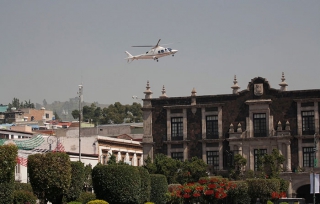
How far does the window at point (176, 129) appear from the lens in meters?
85.7

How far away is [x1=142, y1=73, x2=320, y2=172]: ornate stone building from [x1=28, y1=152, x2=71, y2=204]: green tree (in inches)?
1488

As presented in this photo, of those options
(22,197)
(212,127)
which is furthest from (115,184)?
(212,127)

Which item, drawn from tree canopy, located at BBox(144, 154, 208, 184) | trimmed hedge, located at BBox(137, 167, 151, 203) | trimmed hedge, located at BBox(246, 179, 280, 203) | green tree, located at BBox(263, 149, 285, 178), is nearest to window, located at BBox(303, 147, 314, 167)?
green tree, located at BBox(263, 149, 285, 178)

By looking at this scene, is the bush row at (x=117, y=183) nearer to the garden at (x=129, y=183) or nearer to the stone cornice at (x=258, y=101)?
the garden at (x=129, y=183)

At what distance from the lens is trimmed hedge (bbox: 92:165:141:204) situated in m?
49.3

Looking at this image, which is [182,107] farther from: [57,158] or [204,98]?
[57,158]

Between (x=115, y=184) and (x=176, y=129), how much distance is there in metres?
37.2

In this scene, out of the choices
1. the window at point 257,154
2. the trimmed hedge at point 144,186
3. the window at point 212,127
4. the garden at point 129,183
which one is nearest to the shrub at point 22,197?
the garden at point 129,183

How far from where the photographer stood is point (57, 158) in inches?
1823

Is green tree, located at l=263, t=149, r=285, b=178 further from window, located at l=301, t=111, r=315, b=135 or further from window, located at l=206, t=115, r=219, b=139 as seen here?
A: window, located at l=206, t=115, r=219, b=139

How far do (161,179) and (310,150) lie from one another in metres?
24.2

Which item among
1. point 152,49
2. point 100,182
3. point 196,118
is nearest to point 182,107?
point 196,118

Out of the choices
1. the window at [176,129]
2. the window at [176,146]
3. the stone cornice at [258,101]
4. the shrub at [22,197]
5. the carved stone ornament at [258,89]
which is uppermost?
the carved stone ornament at [258,89]

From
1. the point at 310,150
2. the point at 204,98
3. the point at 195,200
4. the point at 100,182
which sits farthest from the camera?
the point at 204,98
